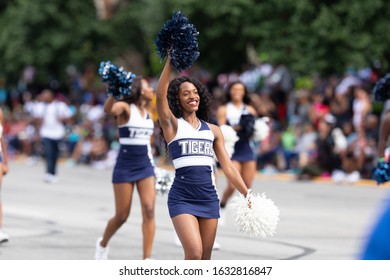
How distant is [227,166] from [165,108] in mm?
624

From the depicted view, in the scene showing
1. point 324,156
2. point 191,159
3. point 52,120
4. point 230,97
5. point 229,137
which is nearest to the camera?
point 191,159

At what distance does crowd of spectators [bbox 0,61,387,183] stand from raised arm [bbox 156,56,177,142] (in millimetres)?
9634

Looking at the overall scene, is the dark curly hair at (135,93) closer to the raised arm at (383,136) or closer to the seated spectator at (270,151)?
the raised arm at (383,136)

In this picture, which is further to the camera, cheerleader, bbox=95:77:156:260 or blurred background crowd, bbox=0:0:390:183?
blurred background crowd, bbox=0:0:390:183

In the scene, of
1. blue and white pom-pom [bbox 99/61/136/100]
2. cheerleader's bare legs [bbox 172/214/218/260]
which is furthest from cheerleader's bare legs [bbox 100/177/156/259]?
cheerleader's bare legs [bbox 172/214/218/260]

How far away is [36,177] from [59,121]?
215cm

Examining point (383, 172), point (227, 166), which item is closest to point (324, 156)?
point (383, 172)

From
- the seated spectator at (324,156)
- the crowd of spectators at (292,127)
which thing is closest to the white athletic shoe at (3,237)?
the crowd of spectators at (292,127)

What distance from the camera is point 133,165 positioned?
8.86 m

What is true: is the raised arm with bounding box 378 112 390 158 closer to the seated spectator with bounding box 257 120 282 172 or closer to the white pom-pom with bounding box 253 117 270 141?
the white pom-pom with bounding box 253 117 270 141

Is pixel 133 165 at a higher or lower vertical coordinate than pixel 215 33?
lower

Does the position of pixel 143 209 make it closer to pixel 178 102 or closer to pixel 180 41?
pixel 178 102

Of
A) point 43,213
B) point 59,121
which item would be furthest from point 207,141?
point 59,121

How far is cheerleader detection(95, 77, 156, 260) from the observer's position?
28.5 ft
